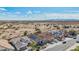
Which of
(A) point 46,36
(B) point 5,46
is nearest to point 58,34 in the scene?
(A) point 46,36

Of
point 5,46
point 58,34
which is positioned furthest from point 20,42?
point 58,34

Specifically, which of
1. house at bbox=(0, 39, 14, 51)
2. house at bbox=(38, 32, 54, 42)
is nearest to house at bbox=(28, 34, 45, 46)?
house at bbox=(38, 32, 54, 42)

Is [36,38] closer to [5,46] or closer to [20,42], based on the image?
[20,42]

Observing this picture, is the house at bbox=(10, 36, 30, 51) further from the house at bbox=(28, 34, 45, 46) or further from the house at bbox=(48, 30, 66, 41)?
the house at bbox=(48, 30, 66, 41)

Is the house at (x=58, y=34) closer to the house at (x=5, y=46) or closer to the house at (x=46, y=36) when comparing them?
the house at (x=46, y=36)

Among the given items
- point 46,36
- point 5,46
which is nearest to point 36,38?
point 46,36

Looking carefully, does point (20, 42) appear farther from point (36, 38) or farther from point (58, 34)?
point (58, 34)

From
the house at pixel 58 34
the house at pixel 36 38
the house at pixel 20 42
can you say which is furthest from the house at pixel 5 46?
the house at pixel 58 34

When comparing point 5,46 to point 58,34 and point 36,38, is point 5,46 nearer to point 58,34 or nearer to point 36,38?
point 36,38
